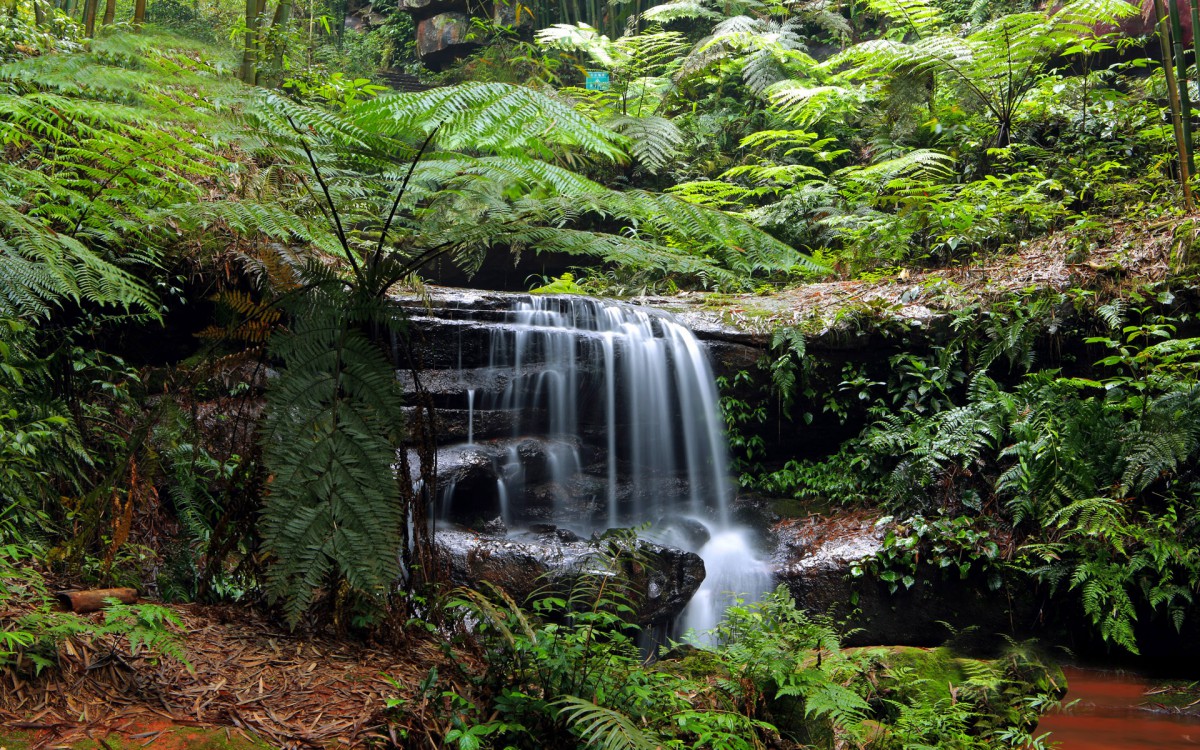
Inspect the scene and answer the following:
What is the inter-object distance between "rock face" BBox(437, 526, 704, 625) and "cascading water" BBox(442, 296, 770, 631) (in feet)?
3.83

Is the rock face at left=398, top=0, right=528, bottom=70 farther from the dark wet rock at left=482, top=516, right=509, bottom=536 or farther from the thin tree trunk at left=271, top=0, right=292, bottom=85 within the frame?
the dark wet rock at left=482, top=516, right=509, bottom=536

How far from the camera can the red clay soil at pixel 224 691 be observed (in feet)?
6.91

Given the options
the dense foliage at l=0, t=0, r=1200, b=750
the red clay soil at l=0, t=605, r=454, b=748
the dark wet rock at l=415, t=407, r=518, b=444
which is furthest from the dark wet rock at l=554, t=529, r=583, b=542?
the red clay soil at l=0, t=605, r=454, b=748

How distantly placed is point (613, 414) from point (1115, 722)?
13.4ft

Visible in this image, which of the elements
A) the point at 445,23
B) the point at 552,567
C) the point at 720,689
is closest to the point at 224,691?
the point at 720,689

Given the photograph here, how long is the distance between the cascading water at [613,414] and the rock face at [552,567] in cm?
A: 117

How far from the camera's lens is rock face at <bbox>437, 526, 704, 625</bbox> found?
510 centimetres

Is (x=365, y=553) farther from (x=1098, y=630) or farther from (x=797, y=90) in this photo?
(x=797, y=90)

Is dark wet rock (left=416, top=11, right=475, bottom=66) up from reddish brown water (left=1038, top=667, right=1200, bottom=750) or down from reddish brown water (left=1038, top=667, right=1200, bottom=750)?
up

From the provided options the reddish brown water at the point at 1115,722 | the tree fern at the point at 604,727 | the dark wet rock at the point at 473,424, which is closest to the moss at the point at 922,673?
the reddish brown water at the point at 1115,722

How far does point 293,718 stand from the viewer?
2.29 metres

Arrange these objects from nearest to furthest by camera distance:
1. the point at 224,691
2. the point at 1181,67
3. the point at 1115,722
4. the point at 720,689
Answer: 1. the point at 224,691
2. the point at 720,689
3. the point at 1115,722
4. the point at 1181,67

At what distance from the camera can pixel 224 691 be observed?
2352 millimetres

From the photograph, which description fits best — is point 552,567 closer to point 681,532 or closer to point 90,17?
point 681,532
